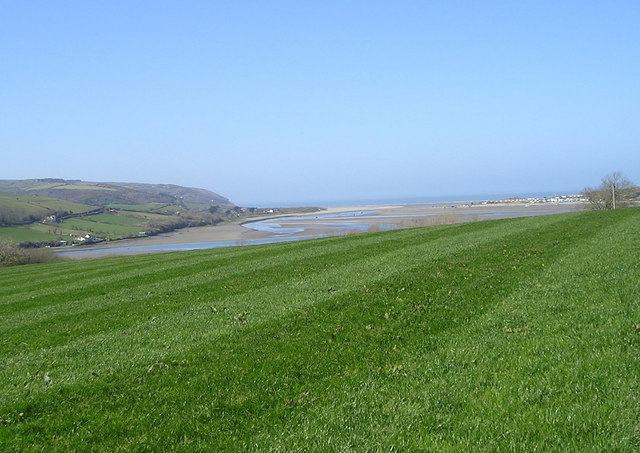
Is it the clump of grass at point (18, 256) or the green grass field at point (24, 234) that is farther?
the green grass field at point (24, 234)

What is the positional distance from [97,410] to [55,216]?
163 m

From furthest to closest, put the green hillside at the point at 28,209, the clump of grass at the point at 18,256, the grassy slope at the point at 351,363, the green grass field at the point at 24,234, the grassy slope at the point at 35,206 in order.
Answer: the grassy slope at the point at 35,206
the green hillside at the point at 28,209
the green grass field at the point at 24,234
the clump of grass at the point at 18,256
the grassy slope at the point at 351,363

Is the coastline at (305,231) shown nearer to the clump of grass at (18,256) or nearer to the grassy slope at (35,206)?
the clump of grass at (18,256)

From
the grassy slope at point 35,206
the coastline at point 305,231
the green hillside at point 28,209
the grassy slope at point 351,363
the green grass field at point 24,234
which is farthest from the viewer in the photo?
the grassy slope at point 35,206

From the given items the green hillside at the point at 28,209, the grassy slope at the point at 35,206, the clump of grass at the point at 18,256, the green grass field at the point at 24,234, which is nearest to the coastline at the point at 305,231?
the clump of grass at the point at 18,256

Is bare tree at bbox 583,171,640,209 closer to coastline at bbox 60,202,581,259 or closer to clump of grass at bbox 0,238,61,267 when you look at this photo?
coastline at bbox 60,202,581,259

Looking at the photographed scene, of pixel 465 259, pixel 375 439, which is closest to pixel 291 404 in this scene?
pixel 375 439

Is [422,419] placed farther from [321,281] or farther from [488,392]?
[321,281]

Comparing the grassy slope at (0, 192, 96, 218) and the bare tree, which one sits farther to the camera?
the grassy slope at (0, 192, 96, 218)

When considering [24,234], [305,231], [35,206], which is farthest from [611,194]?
[35,206]

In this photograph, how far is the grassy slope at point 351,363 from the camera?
7605 millimetres

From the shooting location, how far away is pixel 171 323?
15.5m

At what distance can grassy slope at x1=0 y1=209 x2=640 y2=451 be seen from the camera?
7.61 m

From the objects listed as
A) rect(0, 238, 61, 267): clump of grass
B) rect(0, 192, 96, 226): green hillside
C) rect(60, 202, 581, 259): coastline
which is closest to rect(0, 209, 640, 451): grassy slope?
rect(0, 238, 61, 267): clump of grass
